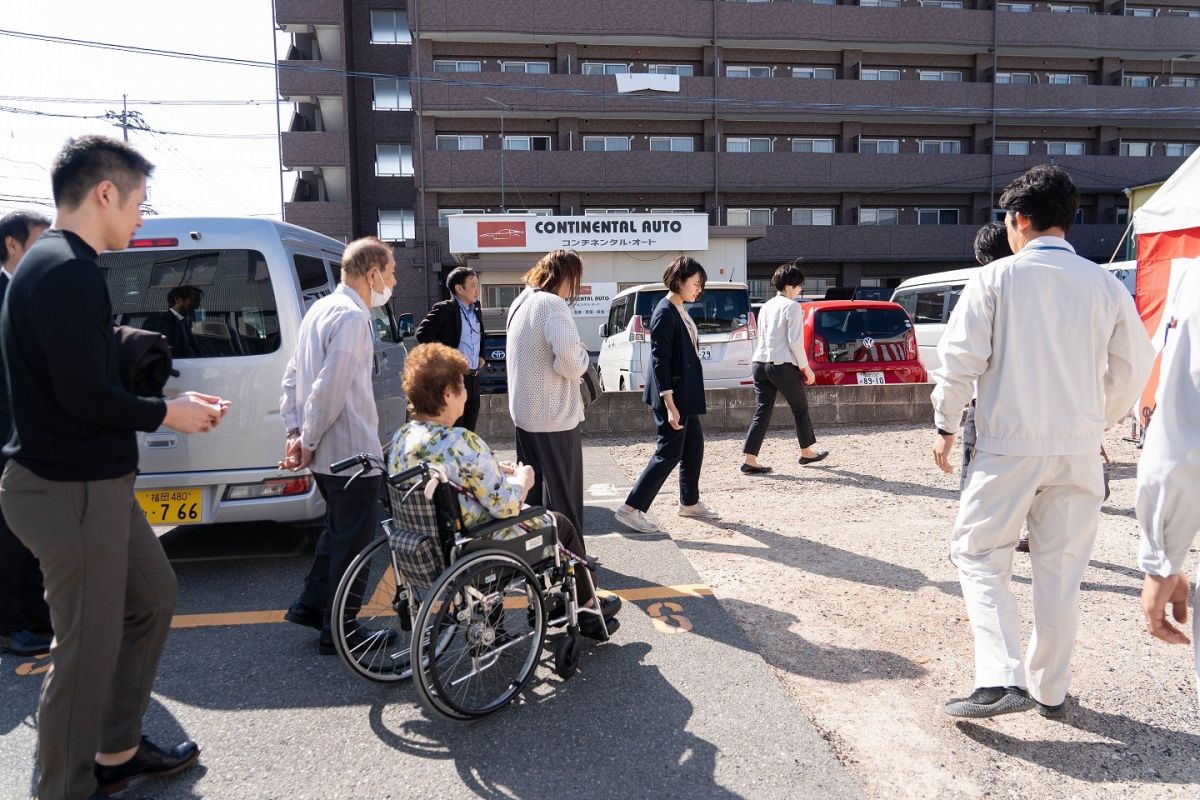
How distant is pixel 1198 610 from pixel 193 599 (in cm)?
415

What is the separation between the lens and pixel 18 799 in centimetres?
225

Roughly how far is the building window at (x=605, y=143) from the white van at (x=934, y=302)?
1548 cm

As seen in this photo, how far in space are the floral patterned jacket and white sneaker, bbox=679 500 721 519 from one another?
2.74m

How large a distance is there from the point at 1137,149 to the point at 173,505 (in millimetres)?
36055

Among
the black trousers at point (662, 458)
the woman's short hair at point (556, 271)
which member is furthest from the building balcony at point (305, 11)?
the woman's short hair at point (556, 271)

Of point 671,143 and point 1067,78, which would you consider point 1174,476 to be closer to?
point 671,143

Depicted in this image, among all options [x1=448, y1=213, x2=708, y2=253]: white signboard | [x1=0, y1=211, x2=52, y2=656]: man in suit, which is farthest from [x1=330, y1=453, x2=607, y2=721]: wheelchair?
[x1=448, y1=213, x2=708, y2=253]: white signboard

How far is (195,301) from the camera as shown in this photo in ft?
13.4

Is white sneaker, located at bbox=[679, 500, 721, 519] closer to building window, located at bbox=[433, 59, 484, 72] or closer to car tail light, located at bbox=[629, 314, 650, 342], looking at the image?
car tail light, located at bbox=[629, 314, 650, 342]

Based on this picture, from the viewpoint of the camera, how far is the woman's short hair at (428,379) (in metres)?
2.78

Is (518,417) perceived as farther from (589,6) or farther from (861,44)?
(861,44)

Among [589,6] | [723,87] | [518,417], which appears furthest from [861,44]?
[518,417]

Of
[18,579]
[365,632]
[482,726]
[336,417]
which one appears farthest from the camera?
[18,579]

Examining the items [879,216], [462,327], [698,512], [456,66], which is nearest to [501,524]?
[698,512]
